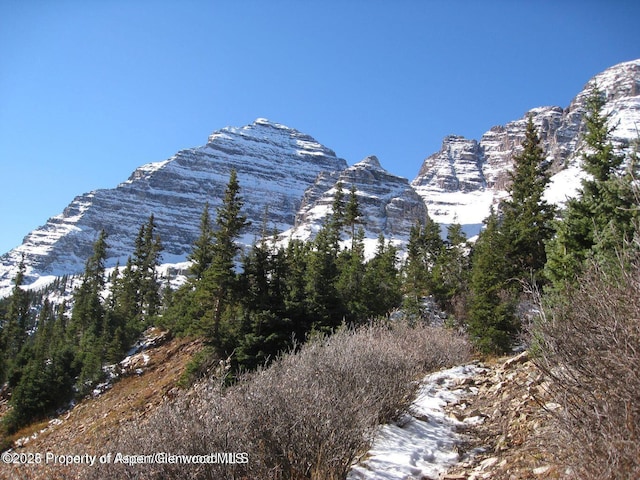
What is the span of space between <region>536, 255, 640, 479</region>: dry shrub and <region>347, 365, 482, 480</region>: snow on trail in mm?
2241

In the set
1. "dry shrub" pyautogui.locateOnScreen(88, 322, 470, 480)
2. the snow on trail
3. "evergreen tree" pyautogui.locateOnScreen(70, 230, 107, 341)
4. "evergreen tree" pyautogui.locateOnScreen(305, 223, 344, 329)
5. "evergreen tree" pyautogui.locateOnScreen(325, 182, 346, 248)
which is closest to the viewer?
"dry shrub" pyautogui.locateOnScreen(88, 322, 470, 480)

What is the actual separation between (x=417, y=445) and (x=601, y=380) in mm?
3573

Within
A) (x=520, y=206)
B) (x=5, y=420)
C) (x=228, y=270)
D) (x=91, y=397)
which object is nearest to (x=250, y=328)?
(x=228, y=270)

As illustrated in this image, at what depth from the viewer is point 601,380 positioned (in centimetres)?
294

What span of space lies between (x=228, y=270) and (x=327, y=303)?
17.5ft

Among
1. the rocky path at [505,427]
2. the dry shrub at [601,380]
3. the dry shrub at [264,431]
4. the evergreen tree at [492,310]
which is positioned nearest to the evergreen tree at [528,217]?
the evergreen tree at [492,310]

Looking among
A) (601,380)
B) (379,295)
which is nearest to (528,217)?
(379,295)

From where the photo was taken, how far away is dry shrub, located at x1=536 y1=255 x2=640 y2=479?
268 cm

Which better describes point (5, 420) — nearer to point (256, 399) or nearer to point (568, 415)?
point (256, 399)

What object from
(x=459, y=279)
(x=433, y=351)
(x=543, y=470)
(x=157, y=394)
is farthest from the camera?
(x=459, y=279)

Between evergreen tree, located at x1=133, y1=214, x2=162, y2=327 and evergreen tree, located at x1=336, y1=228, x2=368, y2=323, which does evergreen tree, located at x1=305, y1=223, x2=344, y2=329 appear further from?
evergreen tree, located at x1=133, y1=214, x2=162, y2=327

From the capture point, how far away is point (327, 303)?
2000 centimetres

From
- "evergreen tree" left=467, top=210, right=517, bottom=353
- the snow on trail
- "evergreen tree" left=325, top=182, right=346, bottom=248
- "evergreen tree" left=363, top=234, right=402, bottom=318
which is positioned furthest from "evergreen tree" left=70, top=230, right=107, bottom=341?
the snow on trail

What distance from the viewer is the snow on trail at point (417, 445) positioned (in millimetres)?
4922
